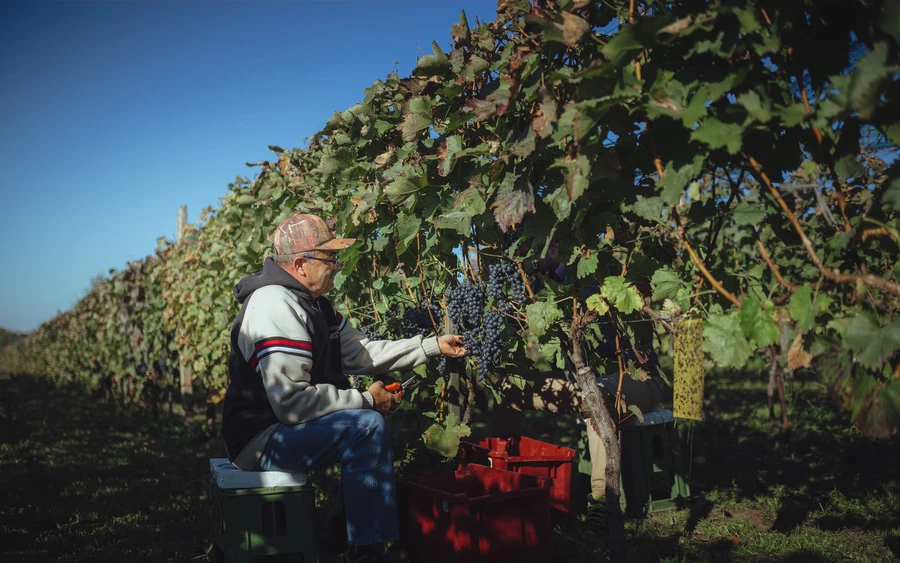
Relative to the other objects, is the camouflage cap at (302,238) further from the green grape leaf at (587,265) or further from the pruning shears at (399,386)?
the green grape leaf at (587,265)

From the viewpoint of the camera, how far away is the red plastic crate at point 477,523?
2611 mm

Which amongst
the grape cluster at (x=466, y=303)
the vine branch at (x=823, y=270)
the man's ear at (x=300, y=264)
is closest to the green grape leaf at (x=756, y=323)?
the vine branch at (x=823, y=270)

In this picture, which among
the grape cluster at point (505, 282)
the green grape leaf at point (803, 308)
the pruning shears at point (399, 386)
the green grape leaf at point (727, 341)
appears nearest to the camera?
the green grape leaf at point (803, 308)

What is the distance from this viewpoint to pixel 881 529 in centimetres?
343

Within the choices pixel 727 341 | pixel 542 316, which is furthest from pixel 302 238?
pixel 727 341

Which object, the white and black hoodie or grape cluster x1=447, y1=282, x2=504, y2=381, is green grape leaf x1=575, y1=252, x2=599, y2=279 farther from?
the white and black hoodie

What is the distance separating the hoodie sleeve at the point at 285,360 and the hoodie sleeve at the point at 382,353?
57cm

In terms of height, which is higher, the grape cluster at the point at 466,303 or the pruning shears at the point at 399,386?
the grape cluster at the point at 466,303

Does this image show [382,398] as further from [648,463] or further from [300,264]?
[648,463]

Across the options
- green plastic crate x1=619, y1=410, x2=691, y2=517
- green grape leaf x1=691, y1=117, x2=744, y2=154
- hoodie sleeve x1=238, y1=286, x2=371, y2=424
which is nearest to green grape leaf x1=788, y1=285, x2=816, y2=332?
green grape leaf x1=691, y1=117, x2=744, y2=154

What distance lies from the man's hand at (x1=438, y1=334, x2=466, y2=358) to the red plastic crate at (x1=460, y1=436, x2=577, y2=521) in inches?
21.6

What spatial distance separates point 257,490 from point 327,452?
0.31m

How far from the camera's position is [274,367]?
8.80ft

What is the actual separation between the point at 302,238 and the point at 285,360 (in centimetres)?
64
